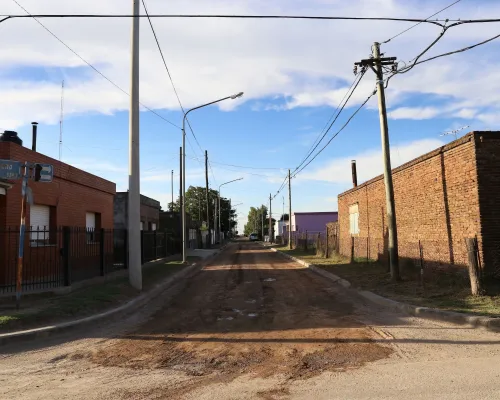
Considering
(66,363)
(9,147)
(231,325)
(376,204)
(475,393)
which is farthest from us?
(376,204)

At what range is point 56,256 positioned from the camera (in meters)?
13.9

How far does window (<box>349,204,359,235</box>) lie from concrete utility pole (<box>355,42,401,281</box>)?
10292 millimetres

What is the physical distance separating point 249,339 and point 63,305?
454 cm

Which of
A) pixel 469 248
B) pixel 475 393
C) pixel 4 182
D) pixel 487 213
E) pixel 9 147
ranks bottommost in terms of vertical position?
pixel 475 393

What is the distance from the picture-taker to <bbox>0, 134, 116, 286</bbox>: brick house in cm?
1232

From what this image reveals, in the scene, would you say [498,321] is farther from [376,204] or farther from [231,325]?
[376,204]

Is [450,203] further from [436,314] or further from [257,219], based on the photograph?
[257,219]

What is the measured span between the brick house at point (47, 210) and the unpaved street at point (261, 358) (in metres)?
4.65

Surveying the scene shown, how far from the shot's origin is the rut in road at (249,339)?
6105 mm

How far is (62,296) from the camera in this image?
36.4 ft

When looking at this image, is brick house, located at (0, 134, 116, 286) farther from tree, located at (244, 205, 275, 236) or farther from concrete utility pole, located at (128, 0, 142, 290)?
tree, located at (244, 205, 275, 236)

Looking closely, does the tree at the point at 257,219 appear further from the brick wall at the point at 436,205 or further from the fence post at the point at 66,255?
the fence post at the point at 66,255

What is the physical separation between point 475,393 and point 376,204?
16.5 metres

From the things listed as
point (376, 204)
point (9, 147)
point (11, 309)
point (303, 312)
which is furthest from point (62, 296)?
point (376, 204)
